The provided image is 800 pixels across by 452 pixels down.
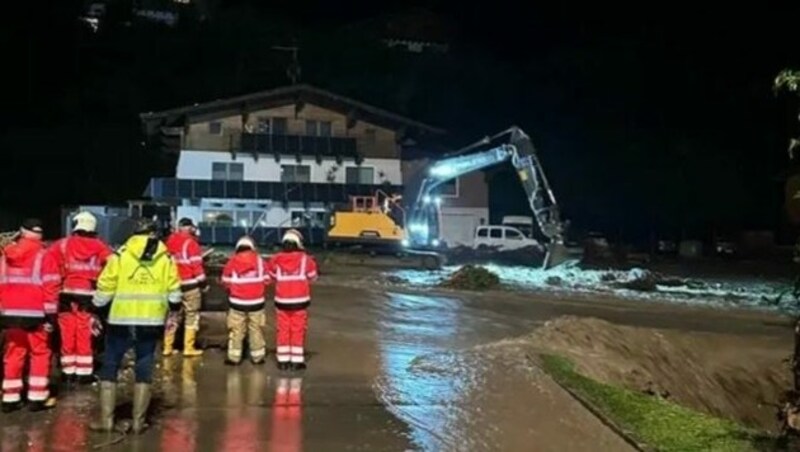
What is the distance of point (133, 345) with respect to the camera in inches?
358

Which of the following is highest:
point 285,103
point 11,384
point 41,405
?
point 285,103

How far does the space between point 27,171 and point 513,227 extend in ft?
105

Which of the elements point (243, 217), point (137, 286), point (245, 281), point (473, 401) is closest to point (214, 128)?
point (243, 217)

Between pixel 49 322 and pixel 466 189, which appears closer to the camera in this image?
pixel 49 322

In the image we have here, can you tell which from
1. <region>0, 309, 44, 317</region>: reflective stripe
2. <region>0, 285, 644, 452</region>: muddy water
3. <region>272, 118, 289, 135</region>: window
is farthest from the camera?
<region>272, 118, 289, 135</region>: window

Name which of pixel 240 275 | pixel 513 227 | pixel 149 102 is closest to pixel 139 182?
pixel 149 102

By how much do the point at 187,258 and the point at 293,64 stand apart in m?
52.3

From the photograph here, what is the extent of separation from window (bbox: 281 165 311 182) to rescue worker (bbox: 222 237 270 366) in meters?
40.2

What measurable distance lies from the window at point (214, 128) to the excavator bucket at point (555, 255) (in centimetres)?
2348

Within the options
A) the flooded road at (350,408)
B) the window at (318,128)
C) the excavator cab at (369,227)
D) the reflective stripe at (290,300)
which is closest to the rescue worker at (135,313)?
the flooded road at (350,408)

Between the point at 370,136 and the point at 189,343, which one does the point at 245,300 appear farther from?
the point at 370,136

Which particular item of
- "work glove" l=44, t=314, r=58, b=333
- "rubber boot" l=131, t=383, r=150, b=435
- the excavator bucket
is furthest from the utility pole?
"rubber boot" l=131, t=383, r=150, b=435

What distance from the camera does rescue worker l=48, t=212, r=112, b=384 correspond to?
35.1 ft

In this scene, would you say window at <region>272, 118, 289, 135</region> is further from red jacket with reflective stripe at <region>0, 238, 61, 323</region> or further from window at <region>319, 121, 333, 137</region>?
red jacket with reflective stripe at <region>0, 238, 61, 323</region>
